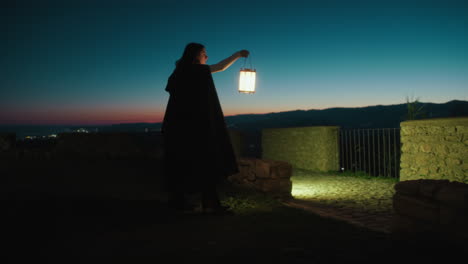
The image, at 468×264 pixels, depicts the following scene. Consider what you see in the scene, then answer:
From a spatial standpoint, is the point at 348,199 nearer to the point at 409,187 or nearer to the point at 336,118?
the point at 409,187

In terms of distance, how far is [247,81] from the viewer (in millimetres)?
6867

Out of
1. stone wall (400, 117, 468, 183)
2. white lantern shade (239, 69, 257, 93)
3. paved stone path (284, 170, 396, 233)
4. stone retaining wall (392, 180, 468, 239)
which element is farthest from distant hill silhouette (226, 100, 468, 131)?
stone retaining wall (392, 180, 468, 239)

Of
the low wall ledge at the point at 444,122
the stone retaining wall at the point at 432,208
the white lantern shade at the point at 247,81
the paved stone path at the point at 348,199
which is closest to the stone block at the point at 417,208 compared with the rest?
the stone retaining wall at the point at 432,208

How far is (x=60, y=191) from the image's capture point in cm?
554

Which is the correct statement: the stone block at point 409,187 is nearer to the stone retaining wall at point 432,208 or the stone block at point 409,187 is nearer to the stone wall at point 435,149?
the stone retaining wall at point 432,208

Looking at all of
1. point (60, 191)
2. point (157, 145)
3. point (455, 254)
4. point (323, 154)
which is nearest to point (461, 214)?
point (455, 254)

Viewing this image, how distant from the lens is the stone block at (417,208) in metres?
2.74

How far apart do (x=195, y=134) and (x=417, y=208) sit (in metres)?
2.26

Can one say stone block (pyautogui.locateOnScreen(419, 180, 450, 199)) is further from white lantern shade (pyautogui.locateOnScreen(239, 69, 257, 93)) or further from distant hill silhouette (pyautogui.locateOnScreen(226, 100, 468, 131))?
distant hill silhouette (pyautogui.locateOnScreen(226, 100, 468, 131))

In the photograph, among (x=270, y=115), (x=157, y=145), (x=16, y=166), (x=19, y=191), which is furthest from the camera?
(x=270, y=115)

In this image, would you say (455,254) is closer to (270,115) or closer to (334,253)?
(334,253)

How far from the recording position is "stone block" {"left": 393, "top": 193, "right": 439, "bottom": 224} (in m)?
2.74

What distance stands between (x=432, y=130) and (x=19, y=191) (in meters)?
7.89

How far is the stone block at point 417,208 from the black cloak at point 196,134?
1.74 m
